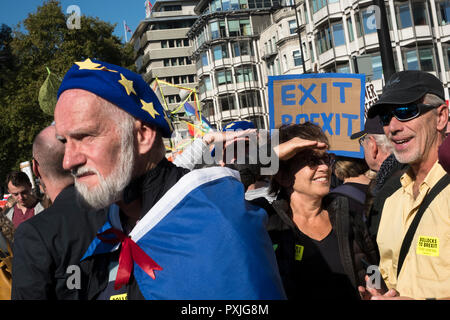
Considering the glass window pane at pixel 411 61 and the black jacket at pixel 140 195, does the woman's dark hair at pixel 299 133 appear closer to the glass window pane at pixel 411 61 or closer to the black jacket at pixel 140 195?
the black jacket at pixel 140 195

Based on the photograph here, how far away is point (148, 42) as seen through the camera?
269ft

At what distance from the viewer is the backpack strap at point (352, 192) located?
4.37m

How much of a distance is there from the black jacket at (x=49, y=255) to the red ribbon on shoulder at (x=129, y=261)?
263mm

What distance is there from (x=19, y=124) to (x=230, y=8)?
130ft

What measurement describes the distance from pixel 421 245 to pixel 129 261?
162 cm

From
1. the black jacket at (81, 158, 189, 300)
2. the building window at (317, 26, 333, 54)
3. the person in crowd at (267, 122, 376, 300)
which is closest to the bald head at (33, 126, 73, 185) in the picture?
the black jacket at (81, 158, 189, 300)

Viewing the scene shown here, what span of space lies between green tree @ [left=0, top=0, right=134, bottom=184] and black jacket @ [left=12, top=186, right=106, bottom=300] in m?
28.8

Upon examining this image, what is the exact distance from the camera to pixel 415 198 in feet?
10.7

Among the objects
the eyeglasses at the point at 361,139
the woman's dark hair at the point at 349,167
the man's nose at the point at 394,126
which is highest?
the man's nose at the point at 394,126

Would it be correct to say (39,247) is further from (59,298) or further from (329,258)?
(329,258)

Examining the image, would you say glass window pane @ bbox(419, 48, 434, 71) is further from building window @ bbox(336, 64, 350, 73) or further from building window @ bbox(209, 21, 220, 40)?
building window @ bbox(209, 21, 220, 40)

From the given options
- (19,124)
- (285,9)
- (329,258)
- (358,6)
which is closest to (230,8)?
(285,9)

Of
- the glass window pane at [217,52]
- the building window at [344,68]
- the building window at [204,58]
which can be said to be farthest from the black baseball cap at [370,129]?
the building window at [204,58]

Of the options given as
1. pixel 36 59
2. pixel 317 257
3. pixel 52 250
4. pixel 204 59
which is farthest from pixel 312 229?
pixel 204 59
